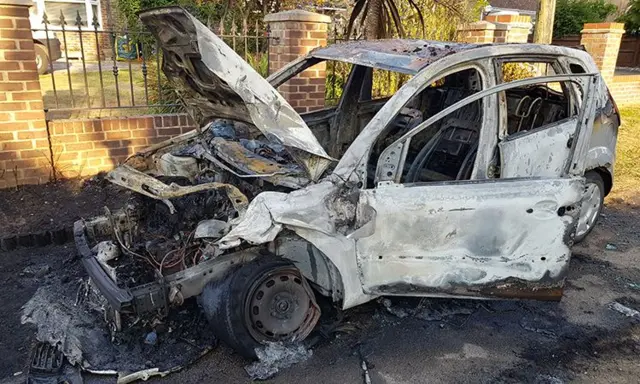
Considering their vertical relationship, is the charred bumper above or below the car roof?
below

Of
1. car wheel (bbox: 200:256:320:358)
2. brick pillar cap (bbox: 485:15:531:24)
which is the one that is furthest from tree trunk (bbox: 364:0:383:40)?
car wheel (bbox: 200:256:320:358)

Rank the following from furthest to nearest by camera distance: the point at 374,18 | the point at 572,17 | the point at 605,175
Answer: the point at 572,17 → the point at 374,18 → the point at 605,175

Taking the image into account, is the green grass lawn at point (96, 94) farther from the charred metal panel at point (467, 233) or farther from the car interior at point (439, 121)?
the charred metal panel at point (467, 233)

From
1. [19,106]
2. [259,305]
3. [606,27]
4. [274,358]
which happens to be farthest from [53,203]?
[606,27]

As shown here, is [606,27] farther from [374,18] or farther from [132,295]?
[132,295]

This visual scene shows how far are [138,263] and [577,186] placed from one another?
3076 mm

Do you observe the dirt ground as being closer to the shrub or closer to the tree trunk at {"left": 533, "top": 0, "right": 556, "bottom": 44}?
the tree trunk at {"left": 533, "top": 0, "right": 556, "bottom": 44}

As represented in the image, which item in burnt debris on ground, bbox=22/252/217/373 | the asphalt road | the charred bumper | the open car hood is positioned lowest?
the asphalt road

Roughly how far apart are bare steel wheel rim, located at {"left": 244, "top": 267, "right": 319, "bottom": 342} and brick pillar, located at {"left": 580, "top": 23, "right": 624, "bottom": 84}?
35.5ft

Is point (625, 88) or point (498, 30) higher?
point (498, 30)

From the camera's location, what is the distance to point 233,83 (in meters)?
2.95

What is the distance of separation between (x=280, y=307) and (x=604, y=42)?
1118 cm

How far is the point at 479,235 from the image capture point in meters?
3.31

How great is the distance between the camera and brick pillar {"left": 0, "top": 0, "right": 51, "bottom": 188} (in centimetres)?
512
